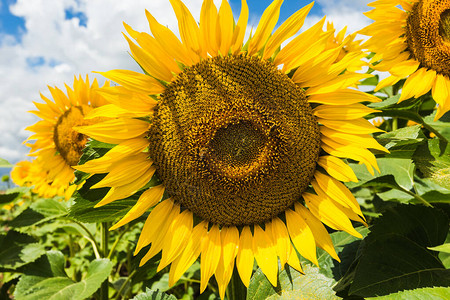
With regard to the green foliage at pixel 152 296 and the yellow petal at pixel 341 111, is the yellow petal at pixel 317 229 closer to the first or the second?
the yellow petal at pixel 341 111

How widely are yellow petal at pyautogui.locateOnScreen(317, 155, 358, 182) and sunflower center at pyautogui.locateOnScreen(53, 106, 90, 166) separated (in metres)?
2.61

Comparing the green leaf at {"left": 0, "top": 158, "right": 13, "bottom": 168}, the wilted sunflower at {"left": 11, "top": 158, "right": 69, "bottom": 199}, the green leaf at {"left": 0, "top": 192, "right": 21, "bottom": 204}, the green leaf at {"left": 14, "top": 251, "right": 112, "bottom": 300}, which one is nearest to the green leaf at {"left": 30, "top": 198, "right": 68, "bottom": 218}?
the wilted sunflower at {"left": 11, "top": 158, "right": 69, "bottom": 199}

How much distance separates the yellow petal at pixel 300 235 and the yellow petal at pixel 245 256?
220mm

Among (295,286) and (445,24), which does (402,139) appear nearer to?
(295,286)

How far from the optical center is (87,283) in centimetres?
272

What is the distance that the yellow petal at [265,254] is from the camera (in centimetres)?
167

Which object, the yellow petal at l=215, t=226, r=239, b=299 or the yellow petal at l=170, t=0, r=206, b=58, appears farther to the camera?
the yellow petal at l=215, t=226, r=239, b=299

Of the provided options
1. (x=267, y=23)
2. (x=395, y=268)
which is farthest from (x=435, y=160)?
(x=267, y=23)

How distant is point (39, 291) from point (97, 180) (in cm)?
175

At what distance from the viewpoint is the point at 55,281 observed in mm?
3023

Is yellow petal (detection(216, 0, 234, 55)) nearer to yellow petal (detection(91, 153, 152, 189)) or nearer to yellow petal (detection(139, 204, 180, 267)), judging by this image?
yellow petal (detection(91, 153, 152, 189))

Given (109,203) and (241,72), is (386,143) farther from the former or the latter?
(109,203)

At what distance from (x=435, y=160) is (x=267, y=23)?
1.32 m

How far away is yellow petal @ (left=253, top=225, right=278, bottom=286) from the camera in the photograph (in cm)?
167
